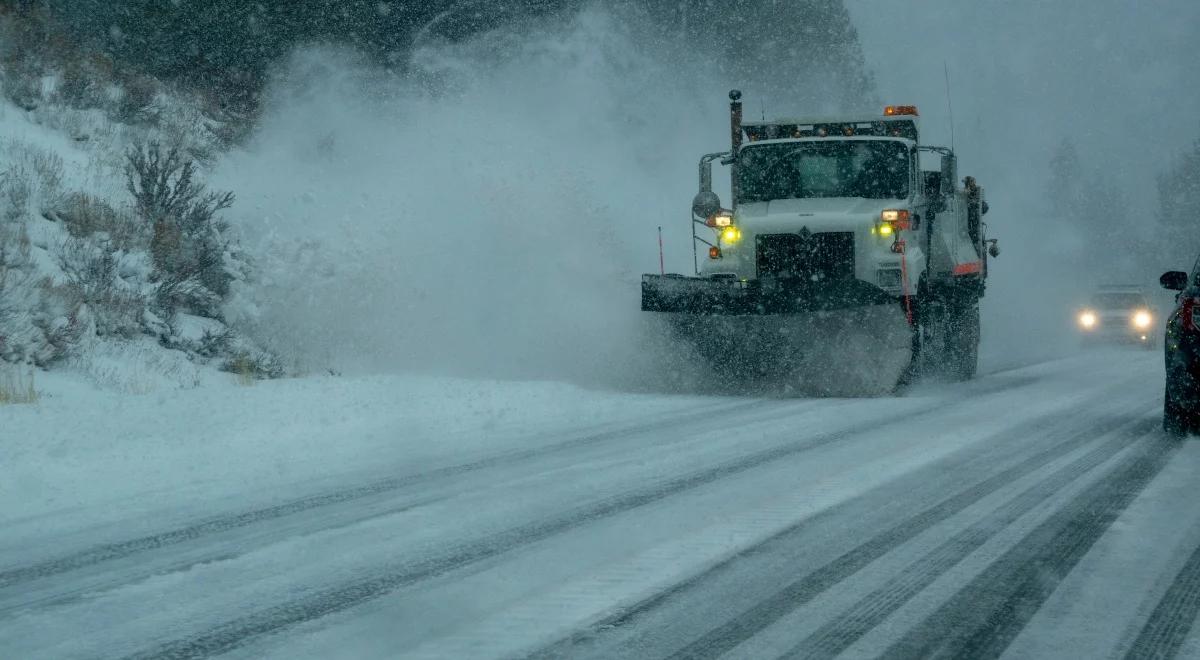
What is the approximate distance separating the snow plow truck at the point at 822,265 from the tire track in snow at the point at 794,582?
4724 millimetres

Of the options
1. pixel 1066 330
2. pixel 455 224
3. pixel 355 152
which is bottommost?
pixel 1066 330

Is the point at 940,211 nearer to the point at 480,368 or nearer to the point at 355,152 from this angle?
the point at 480,368

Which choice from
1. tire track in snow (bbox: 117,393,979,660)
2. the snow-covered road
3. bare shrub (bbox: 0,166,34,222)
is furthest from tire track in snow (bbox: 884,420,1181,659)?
bare shrub (bbox: 0,166,34,222)

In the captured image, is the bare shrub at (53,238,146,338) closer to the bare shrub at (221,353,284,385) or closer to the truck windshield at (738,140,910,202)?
the bare shrub at (221,353,284,385)

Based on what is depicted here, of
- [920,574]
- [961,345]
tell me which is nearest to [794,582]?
[920,574]

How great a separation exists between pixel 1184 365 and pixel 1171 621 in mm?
5889

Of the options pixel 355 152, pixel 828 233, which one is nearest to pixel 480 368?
pixel 828 233

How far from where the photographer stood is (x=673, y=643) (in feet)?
12.9

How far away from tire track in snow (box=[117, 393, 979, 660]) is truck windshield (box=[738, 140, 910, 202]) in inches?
262

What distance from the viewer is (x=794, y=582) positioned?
4.75 meters

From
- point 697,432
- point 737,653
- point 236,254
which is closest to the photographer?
point 737,653

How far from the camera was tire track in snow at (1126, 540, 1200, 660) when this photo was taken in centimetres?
387

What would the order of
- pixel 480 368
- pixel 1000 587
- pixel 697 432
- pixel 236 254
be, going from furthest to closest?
pixel 236 254 → pixel 480 368 → pixel 697 432 → pixel 1000 587

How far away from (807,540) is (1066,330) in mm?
36985
